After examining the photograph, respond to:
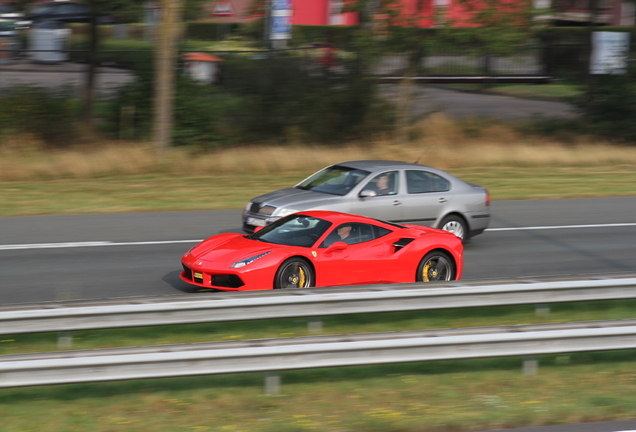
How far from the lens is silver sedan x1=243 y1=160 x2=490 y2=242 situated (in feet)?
40.9

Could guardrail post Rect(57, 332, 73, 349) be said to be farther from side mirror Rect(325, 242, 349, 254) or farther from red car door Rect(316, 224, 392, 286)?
side mirror Rect(325, 242, 349, 254)

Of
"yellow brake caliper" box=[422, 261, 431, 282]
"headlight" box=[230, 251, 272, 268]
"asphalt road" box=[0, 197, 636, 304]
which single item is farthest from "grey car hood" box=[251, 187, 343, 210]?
"headlight" box=[230, 251, 272, 268]

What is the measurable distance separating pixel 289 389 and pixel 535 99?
33055 millimetres

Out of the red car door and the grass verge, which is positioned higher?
the red car door

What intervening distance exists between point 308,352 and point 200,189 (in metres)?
13.2

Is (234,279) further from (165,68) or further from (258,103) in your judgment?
(258,103)

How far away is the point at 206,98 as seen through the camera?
26047 mm

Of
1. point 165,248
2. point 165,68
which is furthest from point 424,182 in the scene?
point 165,68

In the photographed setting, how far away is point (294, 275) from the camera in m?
9.42

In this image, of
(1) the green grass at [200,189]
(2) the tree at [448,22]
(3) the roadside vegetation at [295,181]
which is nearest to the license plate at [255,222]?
(3) the roadside vegetation at [295,181]

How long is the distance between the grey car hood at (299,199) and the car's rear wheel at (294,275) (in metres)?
2.76

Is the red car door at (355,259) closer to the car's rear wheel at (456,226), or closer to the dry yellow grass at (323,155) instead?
the car's rear wheel at (456,226)

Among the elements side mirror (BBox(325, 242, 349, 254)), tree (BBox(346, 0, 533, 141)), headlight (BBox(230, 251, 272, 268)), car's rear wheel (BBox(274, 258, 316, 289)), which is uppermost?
Result: tree (BBox(346, 0, 533, 141))

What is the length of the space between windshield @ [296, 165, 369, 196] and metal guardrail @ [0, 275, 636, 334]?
17.6ft
